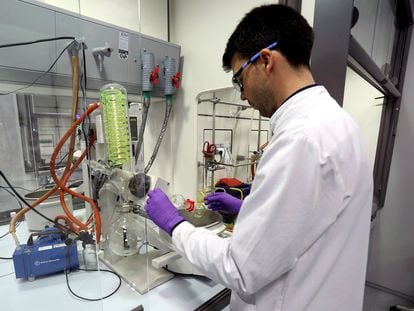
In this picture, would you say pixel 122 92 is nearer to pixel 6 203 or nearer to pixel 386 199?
pixel 6 203

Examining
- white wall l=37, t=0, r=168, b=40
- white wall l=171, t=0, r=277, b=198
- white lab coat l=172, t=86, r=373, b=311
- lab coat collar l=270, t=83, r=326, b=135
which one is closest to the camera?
white lab coat l=172, t=86, r=373, b=311

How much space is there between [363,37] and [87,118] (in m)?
1.21

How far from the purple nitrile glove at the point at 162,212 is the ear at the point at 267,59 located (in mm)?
520

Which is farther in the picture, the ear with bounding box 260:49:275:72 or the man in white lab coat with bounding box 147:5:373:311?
the ear with bounding box 260:49:275:72

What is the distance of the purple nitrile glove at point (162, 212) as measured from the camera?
2.38ft

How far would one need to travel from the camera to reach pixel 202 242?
61 cm

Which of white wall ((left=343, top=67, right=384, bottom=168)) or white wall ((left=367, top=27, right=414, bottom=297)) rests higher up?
white wall ((left=343, top=67, right=384, bottom=168))

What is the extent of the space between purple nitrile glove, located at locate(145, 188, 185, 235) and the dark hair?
0.53 meters

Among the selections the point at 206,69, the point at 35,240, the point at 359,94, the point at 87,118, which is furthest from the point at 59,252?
the point at 359,94

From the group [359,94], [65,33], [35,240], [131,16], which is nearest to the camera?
[35,240]

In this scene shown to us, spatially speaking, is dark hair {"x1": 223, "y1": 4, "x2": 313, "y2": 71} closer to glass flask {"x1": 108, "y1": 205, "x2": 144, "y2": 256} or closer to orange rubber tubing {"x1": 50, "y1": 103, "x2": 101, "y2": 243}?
orange rubber tubing {"x1": 50, "y1": 103, "x2": 101, "y2": 243}

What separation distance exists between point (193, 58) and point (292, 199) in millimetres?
1439

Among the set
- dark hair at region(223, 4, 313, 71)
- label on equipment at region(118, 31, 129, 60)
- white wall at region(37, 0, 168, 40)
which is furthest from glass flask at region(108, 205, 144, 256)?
white wall at region(37, 0, 168, 40)

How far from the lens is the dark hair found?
59 cm
